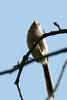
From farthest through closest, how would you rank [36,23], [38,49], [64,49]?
[36,23], [38,49], [64,49]

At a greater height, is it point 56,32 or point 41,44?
point 56,32

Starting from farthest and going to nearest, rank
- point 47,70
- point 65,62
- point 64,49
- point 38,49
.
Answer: point 47,70 < point 38,49 < point 65,62 < point 64,49

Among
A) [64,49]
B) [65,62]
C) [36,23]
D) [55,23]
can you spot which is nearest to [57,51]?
[64,49]

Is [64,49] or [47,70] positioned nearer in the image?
[64,49]

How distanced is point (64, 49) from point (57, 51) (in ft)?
0.12

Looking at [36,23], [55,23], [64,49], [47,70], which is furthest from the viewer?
[47,70]

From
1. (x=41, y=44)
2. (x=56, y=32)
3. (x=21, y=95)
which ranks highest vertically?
(x=56, y=32)

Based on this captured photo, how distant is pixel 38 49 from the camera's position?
19.0 ft

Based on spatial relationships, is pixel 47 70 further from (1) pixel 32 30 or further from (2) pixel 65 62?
(2) pixel 65 62

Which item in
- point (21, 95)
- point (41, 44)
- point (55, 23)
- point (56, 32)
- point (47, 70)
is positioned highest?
point (56, 32)

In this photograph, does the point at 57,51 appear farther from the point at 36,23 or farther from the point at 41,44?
the point at 36,23

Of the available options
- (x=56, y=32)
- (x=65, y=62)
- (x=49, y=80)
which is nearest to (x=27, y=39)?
(x=49, y=80)

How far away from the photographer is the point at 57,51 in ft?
5.92

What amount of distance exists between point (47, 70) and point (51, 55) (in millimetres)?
5312
